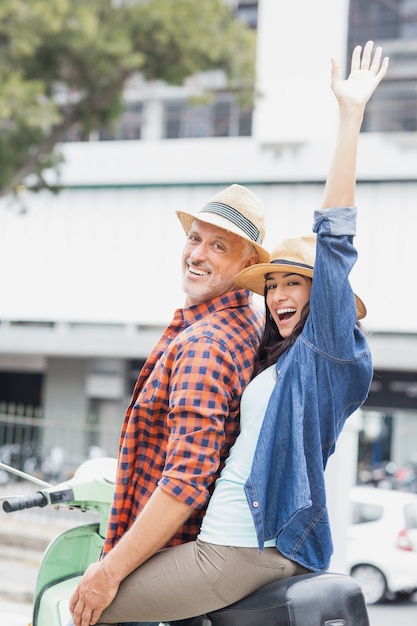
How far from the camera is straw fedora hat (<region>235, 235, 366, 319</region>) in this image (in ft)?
7.19

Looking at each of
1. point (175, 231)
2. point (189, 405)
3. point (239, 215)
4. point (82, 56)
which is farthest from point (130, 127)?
point (189, 405)

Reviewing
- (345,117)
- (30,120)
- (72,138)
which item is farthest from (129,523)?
(72,138)

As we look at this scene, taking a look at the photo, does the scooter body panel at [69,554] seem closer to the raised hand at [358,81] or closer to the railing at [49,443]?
the raised hand at [358,81]

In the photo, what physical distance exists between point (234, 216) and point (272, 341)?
38 cm

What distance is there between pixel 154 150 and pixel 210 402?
18.6m

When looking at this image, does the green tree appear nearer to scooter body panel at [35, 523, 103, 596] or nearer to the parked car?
the parked car

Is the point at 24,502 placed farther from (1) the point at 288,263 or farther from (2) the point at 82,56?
(2) the point at 82,56

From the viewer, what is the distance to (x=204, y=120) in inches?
994

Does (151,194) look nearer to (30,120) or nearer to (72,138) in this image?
(72,138)

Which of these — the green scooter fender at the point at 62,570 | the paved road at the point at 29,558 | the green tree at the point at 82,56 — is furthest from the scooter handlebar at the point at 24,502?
the green tree at the point at 82,56

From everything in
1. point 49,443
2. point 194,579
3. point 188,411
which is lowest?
point 49,443

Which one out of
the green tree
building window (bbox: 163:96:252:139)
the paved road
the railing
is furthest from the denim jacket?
building window (bbox: 163:96:252:139)

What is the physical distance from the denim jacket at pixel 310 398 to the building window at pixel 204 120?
22.8 m

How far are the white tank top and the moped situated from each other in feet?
0.47
